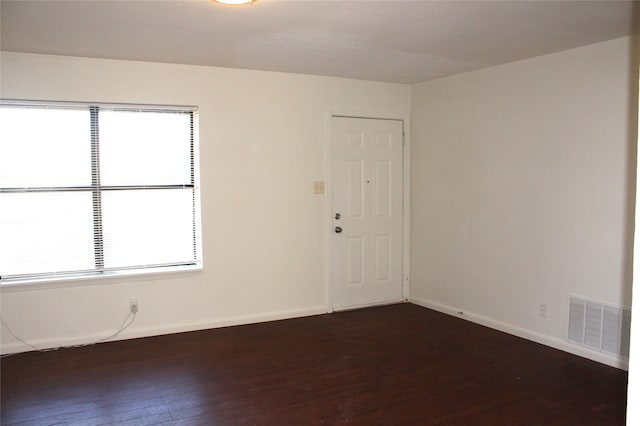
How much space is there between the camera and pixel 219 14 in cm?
309

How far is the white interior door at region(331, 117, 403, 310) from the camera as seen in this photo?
533 cm

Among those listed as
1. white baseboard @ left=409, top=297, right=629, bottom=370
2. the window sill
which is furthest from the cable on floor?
white baseboard @ left=409, top=297, right=629, bottom=370

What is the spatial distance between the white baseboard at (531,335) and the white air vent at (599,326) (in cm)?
5

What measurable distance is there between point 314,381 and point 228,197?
6.48 ft

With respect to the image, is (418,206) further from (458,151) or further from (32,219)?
(32,219)

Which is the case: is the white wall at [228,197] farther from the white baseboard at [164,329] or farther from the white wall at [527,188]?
the white wall at [527,188]

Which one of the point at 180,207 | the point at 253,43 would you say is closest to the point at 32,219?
the point at 180,207

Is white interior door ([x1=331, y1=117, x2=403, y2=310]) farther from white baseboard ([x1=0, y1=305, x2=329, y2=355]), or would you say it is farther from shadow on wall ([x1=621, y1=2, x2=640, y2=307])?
shadow on wall ([x1=621, y1=2, x2=640, y2=307])

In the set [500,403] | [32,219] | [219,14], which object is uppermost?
[219,14]

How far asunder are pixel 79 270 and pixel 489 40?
12.3 ft

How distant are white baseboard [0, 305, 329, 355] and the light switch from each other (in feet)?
3.86

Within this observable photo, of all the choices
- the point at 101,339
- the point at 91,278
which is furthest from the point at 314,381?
the point at 91,278

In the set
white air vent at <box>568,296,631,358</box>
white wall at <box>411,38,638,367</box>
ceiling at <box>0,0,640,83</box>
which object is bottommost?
white air vent at <box>568,296,631,358</box>

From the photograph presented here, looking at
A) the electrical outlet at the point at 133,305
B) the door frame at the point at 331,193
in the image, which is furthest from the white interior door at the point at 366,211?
the electrical outlet at the point at 133,305
